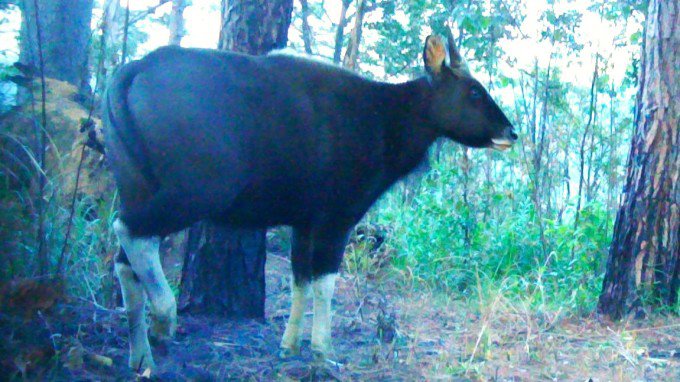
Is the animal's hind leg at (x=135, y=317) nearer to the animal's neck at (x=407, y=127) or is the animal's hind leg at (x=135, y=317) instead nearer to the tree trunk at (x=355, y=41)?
the animal's neck at (x=407, y=127)

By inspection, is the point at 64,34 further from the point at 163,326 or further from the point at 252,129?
the point at 163,326

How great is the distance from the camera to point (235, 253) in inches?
234

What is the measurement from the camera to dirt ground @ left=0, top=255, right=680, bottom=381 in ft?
12.6

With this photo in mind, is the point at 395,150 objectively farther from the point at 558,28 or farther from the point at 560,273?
the point at 558,28

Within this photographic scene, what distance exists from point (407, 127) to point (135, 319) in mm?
2554

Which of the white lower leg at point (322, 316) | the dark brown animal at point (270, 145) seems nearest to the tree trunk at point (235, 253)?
the dark brown animal at point (270, 145)

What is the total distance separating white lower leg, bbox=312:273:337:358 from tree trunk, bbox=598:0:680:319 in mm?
2637

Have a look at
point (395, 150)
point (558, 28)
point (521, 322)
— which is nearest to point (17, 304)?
point (395, 150)

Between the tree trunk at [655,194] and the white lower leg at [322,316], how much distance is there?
8.65 ft

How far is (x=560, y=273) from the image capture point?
7898mm

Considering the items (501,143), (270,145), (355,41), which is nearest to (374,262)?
(501,143)

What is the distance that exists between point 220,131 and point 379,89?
5.50 ft

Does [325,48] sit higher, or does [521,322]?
[325,48]

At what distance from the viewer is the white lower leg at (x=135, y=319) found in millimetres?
4359
